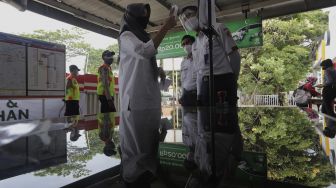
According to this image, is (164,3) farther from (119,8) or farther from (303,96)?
(303,96)

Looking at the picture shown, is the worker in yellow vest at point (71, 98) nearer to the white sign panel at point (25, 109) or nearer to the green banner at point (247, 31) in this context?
the white sign panel at point (25, 109)

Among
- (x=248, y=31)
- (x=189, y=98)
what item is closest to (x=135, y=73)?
(x=189, y=98)

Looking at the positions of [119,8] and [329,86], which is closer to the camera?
[119,8]

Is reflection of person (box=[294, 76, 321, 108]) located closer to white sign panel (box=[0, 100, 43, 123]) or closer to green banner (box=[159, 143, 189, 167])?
white sign panel (box=[0, 100, 43, 123])

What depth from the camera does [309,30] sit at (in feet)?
32.3

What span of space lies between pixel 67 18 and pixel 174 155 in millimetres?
3348

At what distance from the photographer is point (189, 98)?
8.64 feet

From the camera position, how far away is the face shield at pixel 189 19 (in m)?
1.92

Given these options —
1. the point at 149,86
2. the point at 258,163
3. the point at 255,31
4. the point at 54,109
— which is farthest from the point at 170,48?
the point at 258,163

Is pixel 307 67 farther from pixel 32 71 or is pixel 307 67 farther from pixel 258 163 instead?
pixel 258 163

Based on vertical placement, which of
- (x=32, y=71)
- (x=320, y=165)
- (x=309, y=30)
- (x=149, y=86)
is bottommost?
(x=320, y=165)

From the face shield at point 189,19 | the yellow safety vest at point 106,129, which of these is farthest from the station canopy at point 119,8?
the yellow safety vest at point 106,129

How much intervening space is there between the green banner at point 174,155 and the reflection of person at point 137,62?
2.55 ft

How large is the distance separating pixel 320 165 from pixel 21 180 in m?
0.62
